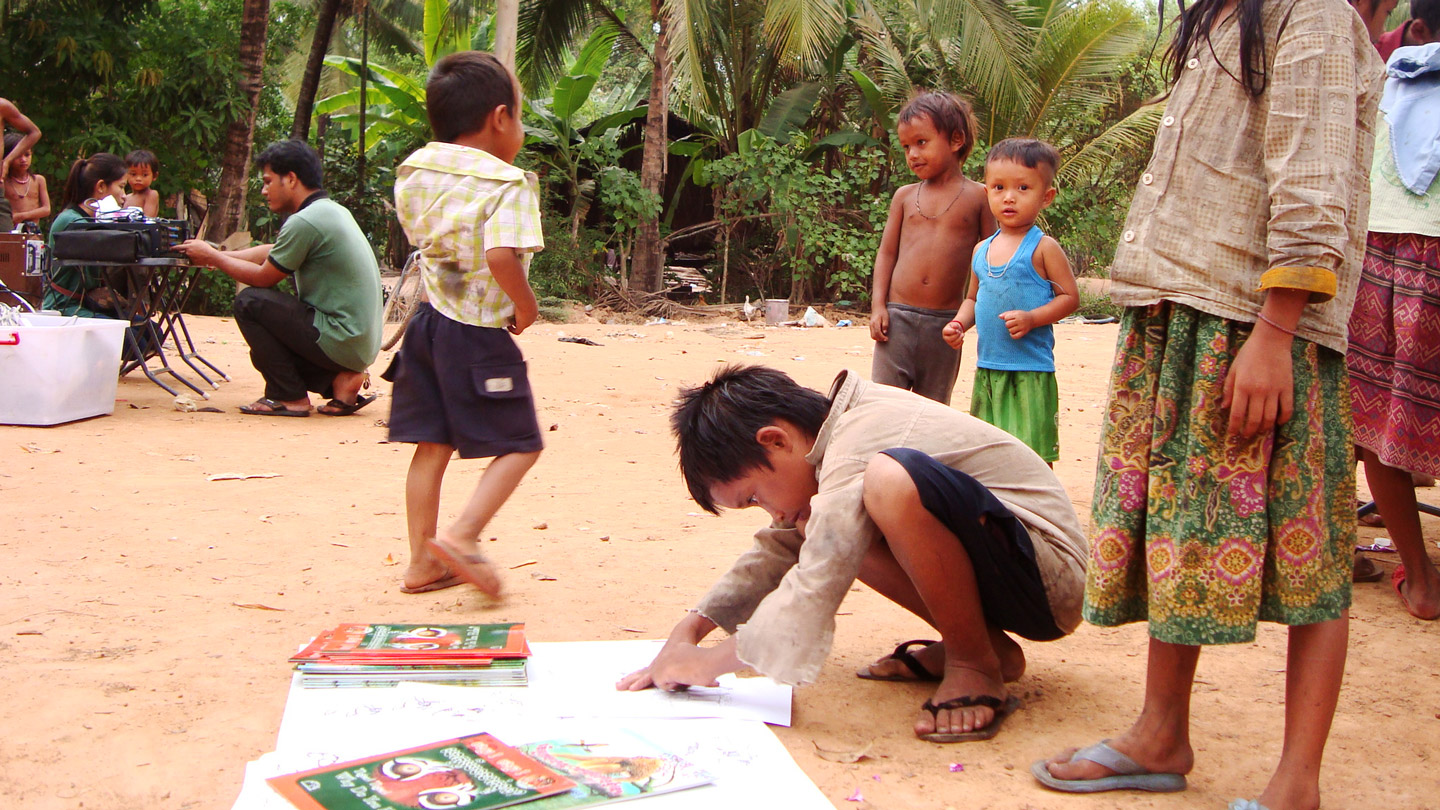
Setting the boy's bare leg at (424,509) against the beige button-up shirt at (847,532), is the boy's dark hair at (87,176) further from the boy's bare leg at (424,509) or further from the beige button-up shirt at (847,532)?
the beige button-up shirt at (847,532)

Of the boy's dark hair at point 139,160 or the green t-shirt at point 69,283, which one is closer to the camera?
the green t-shirt at point 69,283

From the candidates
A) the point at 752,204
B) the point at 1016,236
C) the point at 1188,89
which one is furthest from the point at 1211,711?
the point at 752,204

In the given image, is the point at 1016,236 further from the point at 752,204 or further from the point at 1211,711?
the point at 752,204

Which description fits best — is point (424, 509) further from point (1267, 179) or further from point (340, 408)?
point (340, 408)

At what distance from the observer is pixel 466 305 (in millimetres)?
2742

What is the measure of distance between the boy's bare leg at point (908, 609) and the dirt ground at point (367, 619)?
0.16 ft

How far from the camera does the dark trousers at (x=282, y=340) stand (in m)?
5.36

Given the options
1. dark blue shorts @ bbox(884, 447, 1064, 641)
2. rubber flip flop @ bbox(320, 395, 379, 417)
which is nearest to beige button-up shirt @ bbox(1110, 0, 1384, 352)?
dark blue shorts @ bbox(884, 447, 1064, 641)

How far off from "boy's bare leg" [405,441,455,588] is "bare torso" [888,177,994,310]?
1.57 metres

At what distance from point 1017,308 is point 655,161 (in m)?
9.22

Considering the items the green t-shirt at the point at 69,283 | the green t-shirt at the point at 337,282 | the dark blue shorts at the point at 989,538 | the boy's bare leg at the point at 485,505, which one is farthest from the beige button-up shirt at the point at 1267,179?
the green t-shirt at the point at 69,283

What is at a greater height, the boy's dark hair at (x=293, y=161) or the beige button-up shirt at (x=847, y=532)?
the boy's dark hair at (x=293, y=161)

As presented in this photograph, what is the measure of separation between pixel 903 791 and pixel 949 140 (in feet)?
7.35

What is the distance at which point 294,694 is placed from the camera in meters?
2.01
